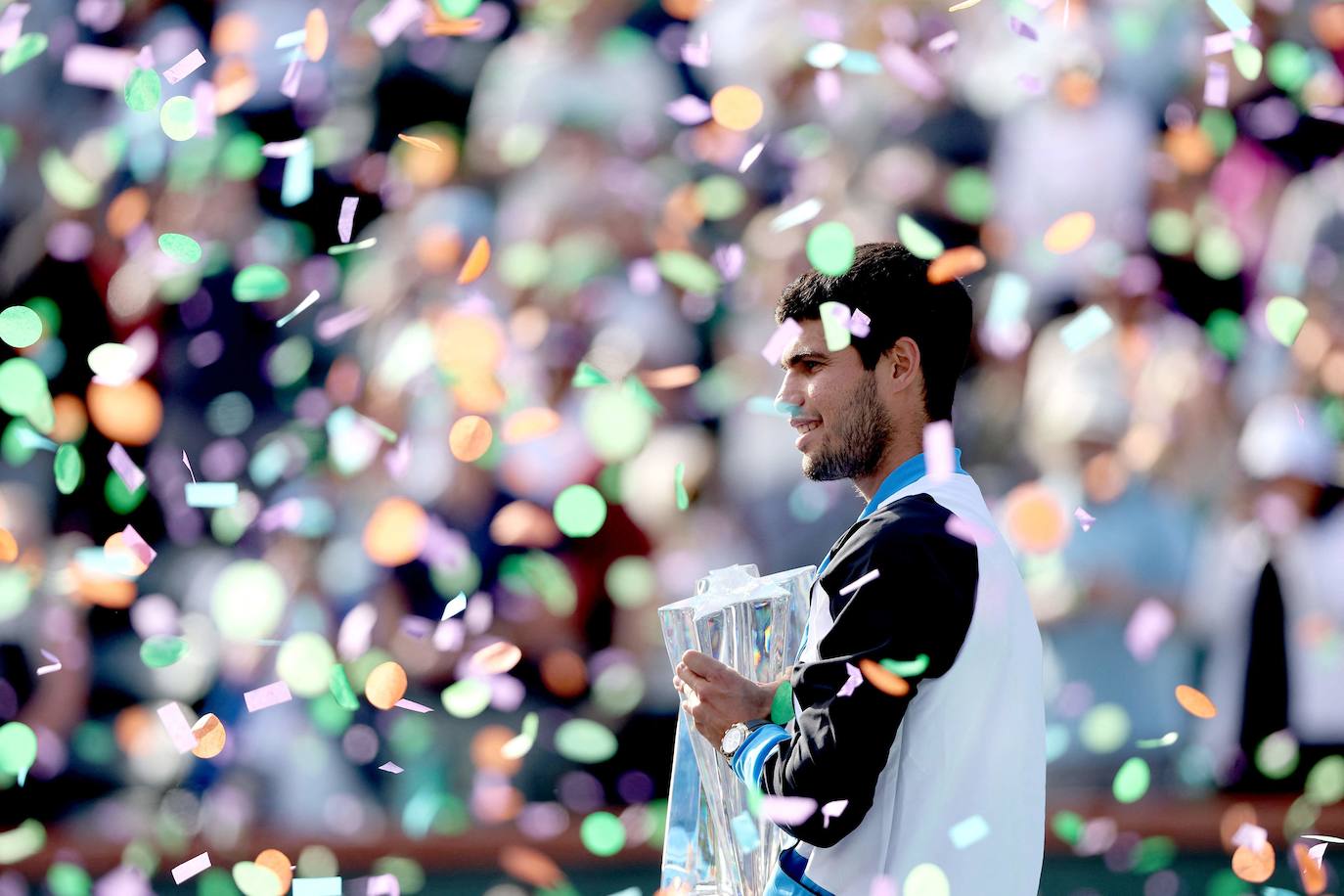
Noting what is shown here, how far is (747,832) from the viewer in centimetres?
168

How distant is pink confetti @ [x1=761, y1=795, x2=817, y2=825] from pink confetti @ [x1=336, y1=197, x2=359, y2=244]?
2.35 m

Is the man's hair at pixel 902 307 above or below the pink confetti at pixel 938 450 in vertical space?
above

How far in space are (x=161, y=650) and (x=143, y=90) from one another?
1173mm

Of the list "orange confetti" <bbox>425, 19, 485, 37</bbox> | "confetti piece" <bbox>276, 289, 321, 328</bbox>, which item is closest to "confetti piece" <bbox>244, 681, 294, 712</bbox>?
"confetti piece" <bbox>276, 289, 321, 328</bbox>

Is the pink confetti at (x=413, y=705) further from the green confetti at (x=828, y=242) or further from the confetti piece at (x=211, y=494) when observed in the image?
the green confetti at (x=828, y=242)

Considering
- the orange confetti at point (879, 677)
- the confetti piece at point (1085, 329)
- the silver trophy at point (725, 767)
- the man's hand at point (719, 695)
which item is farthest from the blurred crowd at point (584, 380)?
the orange confetti at point (879, 677)

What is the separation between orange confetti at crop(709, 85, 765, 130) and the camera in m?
3.52

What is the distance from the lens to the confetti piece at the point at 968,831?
5.09 ft

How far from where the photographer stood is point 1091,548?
3.17m

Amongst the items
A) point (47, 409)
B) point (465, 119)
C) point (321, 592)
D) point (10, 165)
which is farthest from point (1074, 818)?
point (10, 165)

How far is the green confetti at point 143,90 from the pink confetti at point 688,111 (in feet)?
3.49

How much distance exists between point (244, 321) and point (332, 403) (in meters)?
0.27

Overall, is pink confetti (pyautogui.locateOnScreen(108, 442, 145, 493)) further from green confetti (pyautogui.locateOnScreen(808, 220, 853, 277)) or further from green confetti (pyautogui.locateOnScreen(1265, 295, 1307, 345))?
green confetti (pyautogui.locateOnScreen(1265, 295, 1307, 345))

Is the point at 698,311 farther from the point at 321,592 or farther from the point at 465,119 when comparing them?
the point at 321,592
